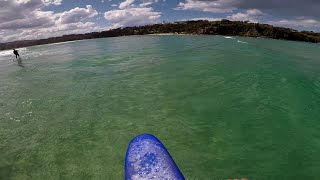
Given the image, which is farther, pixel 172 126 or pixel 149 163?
pixel 172 126

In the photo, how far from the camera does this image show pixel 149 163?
7.67m

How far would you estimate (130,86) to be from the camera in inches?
879

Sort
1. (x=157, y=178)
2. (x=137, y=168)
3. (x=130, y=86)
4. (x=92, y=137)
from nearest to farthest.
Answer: (x=157, y=178), (x=137, y=168), (x=92, y=137), (x=130, y=86)

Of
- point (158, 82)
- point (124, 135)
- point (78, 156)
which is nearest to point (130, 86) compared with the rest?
point (158, 82)

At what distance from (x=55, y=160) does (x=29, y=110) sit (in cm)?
768

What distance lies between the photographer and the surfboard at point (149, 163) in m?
7.29

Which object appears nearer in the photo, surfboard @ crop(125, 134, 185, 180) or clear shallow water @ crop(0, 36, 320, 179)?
surfboard @ crop(125, 134, 185, 180)

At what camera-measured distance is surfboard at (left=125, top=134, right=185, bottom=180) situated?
7.29 m

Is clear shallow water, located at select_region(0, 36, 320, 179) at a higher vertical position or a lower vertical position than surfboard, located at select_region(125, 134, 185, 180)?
lower

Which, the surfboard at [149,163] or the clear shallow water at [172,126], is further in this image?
the clear shallow water at [172,126]

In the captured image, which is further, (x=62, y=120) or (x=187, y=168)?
(x=62, y=120)

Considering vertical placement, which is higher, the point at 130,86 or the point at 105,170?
the point at 130,86

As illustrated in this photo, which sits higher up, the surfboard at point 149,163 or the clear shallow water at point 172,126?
the surfboard at point 149,163

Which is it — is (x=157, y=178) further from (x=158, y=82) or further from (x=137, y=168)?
(x=158, y=82)
